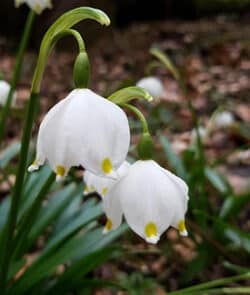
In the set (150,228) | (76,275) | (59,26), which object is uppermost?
(59,26)

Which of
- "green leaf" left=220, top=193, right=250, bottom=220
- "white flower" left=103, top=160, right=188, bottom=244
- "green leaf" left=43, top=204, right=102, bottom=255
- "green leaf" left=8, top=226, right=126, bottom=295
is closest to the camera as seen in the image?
"white flower" left=103, top=160, right=188, bottom=244

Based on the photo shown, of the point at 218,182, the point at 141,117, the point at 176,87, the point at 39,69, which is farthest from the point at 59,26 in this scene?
the point at 176,87

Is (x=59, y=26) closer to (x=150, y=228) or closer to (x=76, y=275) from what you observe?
(x=150, y=228)

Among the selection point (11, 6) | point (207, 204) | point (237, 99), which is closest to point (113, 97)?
point (207, 204)

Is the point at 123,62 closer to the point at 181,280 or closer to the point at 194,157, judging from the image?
the point at 194,157

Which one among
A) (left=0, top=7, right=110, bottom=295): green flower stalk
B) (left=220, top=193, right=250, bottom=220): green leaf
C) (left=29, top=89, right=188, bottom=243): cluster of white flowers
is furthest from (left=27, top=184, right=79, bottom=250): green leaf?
(left=29, top=89, right=188, bottom=243): cluster of white flowers

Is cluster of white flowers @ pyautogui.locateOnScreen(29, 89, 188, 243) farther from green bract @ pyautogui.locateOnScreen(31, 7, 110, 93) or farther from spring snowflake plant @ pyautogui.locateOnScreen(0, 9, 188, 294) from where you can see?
green bract @ pyautogui.locateOnScreen(31, 7, 110, 93)
